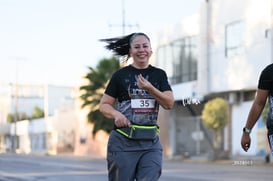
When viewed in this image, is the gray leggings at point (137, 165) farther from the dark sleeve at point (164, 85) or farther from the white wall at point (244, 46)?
the white wall at point (244, 46)

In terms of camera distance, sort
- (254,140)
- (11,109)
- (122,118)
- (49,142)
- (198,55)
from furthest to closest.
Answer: (11,109), (49,142), (198,55), (254,140), (122,118)

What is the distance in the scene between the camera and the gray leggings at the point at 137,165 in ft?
17.4

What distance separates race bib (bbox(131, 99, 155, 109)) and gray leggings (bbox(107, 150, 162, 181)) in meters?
0.37

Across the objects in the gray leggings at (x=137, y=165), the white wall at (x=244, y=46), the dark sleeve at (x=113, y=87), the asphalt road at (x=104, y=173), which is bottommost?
the asphalt road at (x=104, y=173)

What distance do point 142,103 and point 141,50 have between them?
0.45 m

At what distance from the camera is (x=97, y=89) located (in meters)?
45.5

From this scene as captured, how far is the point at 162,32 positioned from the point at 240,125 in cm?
1038

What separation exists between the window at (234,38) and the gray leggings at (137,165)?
104 ft

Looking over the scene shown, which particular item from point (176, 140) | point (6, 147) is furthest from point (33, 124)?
point (176, 140)

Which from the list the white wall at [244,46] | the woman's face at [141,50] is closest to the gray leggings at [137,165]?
the woman's face at [141,50]

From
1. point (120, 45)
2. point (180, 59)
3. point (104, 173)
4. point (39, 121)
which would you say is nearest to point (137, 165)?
point (120, 45)

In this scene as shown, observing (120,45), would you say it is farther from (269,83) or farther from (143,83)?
(269,83)

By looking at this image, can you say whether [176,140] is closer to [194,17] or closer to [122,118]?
[194,17]

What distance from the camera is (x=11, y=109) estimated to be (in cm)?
11219
